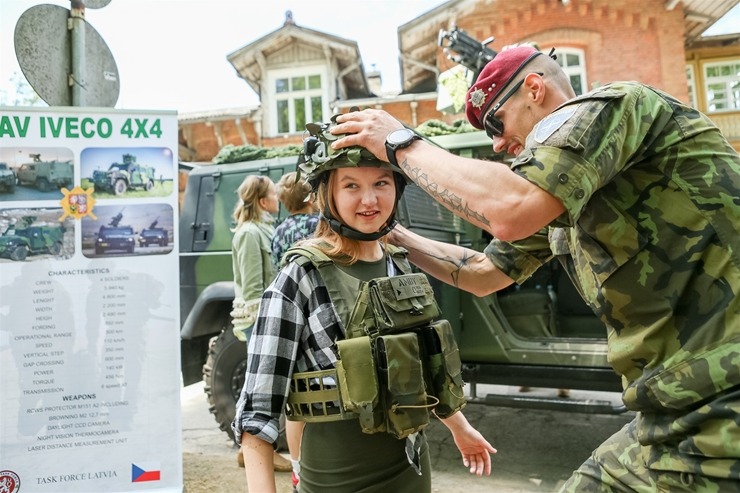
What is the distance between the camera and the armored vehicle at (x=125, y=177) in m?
2.78

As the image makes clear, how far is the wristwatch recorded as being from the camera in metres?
1.43

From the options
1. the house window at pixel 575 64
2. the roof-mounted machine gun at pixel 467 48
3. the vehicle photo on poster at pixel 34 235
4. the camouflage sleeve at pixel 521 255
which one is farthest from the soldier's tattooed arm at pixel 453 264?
the house window at pixel 575 64

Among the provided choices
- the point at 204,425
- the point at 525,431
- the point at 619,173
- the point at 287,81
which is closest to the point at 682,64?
the point at 287,81

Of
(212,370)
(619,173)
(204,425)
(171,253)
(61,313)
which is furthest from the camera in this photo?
(204,425)

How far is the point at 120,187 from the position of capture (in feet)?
9.19

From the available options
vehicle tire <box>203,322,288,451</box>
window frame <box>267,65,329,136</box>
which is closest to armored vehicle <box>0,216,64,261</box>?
vehicle tire <box>203,322,288,451</box>

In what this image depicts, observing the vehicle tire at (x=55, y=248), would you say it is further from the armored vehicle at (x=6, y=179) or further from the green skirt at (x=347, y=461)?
the green skirt at (x=347, y=461)

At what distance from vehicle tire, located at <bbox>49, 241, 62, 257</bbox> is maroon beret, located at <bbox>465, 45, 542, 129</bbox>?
211cm

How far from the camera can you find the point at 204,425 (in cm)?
526

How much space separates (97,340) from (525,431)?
3.50 meters

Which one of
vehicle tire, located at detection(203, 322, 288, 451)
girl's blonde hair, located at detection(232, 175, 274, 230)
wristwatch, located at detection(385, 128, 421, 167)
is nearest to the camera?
wristwatch, located at detection(385, 128, 421, 167)

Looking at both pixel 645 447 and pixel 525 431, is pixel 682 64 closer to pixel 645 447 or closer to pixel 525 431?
pixel 525 431

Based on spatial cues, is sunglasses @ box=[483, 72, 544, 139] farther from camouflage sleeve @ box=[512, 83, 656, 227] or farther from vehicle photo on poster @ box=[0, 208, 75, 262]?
vehicle photo on poster @ box=[0, 208, 75, 262]

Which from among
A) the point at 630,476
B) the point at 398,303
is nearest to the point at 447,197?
the point at 398,303
